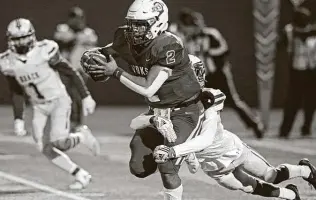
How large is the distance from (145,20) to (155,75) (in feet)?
1.38

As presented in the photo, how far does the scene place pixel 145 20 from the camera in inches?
290

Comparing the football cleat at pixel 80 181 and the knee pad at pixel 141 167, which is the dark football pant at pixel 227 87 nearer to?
the football cleat at pixel 80 181

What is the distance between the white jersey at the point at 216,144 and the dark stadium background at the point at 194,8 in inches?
509

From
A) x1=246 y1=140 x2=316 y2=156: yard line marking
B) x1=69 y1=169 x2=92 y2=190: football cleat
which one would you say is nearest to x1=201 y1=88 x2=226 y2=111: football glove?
x1=69 y1=169 x2=92 y2=190: football cleat

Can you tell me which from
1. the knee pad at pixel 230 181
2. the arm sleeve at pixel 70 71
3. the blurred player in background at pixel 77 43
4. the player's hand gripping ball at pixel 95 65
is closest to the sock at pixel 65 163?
the arm sleeve at pixel 70 71

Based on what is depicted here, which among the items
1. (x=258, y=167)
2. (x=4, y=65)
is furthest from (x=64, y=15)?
(x=258, y=167)

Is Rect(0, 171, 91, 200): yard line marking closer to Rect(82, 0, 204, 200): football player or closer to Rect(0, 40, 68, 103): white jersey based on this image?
Rect(0, 40, 68, 103): white jersey

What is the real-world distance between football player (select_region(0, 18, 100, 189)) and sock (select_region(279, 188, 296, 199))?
2.61 meters

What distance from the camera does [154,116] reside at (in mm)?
7516

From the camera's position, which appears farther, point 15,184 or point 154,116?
point 15,184

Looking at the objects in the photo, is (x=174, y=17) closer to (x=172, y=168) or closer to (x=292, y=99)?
(x=292, y=99)

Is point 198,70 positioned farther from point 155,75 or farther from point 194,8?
point 194,8

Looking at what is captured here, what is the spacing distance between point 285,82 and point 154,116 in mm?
13732

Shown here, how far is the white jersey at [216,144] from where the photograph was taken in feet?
25.0
